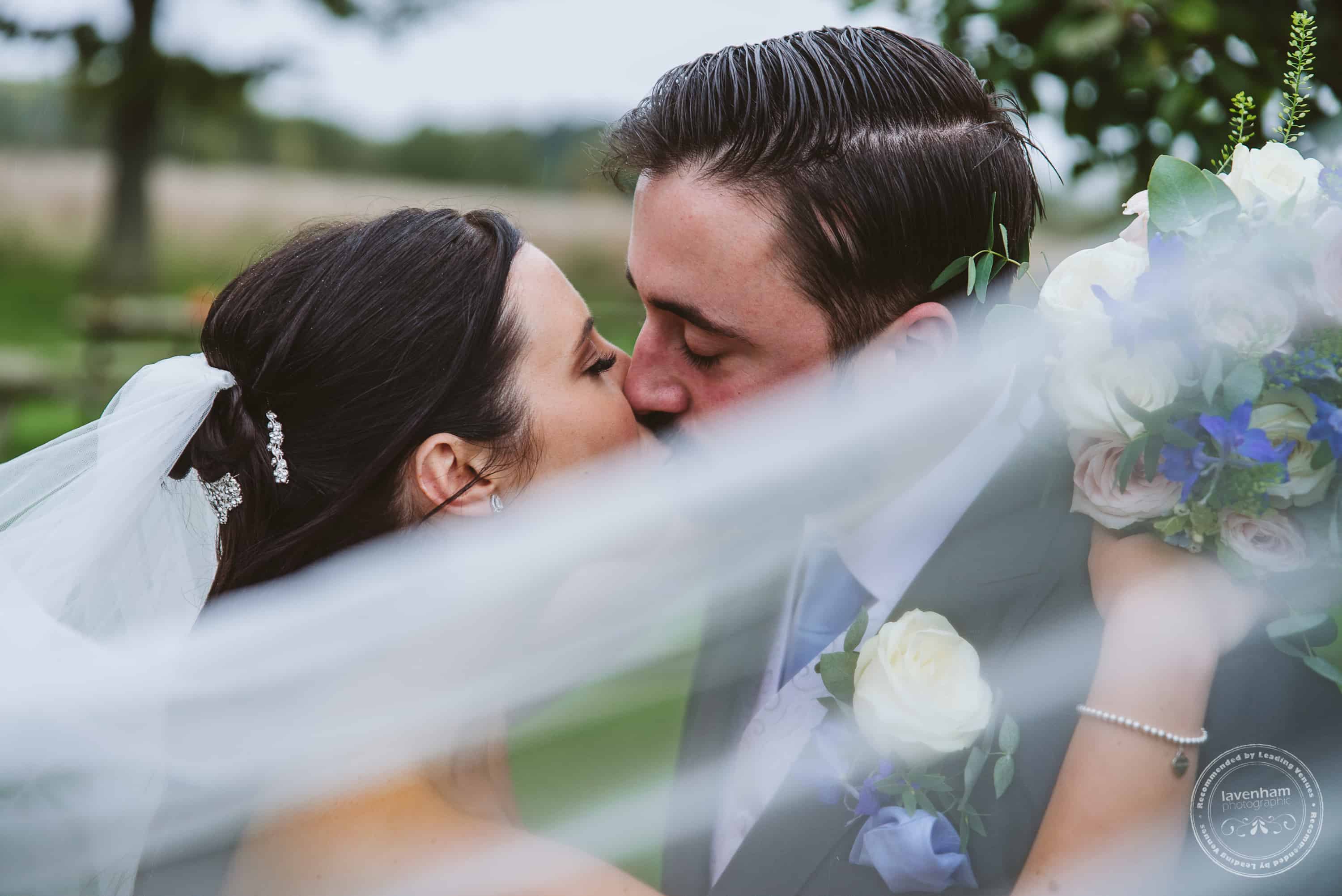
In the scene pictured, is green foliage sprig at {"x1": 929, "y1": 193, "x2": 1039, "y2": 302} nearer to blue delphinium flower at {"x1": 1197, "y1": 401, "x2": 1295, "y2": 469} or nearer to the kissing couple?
the kissing couple

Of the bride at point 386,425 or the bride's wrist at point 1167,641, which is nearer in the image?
the bride's wrist at point 1167,641

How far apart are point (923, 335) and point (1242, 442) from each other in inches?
35.3

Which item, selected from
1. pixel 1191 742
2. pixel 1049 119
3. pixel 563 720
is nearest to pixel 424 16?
pixel 1049 119

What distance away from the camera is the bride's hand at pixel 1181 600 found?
1.76 metres

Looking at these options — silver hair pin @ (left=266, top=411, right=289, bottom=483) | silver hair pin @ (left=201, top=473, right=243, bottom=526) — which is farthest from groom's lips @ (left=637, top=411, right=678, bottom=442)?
silver hair pin @ (left=201, top=473, right=243, bottom=526)

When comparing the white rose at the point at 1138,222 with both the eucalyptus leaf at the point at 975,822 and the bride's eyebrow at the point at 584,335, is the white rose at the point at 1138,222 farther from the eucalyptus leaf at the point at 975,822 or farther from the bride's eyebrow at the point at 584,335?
the bride's eyebrow at the point at 584,335

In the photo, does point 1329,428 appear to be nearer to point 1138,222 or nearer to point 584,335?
point 1138,222

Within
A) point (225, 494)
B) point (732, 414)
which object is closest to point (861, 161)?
point (732, 414)

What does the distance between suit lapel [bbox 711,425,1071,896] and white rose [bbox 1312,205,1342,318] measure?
51 cm

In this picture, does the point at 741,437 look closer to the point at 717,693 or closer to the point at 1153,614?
the point at 717,693

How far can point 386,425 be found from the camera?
2.40m

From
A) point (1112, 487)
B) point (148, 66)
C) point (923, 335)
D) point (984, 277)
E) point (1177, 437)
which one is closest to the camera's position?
point (1177, 437)

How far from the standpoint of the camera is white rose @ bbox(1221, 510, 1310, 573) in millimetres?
1694

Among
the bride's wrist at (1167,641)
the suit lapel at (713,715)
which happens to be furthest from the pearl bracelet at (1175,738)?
the suit lapel at (713,715)
